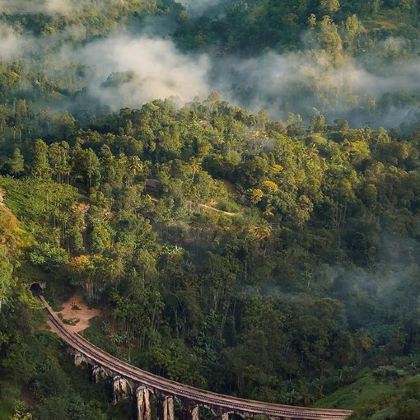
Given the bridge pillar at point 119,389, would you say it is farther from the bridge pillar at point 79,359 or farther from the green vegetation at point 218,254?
the bridge pillar at point 79,359

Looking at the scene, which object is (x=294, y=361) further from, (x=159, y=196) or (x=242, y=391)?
(x=159, y=196)

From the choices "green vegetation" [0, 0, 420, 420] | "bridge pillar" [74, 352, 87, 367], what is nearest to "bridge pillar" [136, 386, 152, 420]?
"green vegetation" [0, 0, 420, 420]

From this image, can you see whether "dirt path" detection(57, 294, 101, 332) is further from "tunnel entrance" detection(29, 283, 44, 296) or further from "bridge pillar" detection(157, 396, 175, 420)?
"bridge pillar" detection(157, 396, 175, 420)

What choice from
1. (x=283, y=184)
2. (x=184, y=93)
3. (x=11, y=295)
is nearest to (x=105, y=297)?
(x=11, y=295)

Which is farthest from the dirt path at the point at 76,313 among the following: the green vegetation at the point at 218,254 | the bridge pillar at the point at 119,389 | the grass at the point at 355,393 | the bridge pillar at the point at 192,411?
the grass at the point at 355,393

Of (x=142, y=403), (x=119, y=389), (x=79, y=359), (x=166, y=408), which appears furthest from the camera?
(x=79, y=359)

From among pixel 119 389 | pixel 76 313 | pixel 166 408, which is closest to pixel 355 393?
pixel 166 408

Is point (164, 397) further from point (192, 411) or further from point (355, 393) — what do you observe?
point (355, 393)
